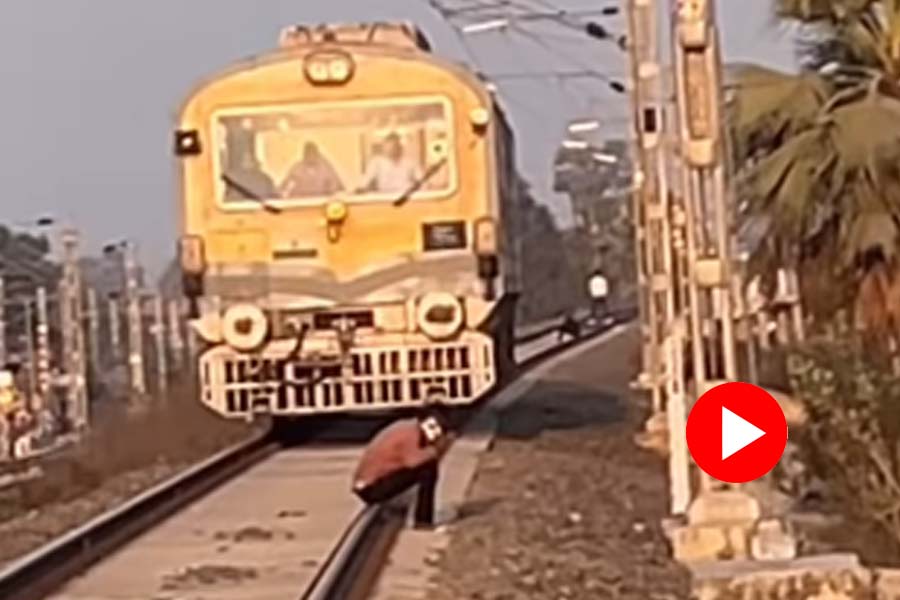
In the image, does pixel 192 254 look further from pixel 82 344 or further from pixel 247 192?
pixel 82 344

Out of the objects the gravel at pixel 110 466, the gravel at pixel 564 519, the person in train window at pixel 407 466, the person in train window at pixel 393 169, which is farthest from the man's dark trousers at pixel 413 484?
the person in train window at pixel 393 169

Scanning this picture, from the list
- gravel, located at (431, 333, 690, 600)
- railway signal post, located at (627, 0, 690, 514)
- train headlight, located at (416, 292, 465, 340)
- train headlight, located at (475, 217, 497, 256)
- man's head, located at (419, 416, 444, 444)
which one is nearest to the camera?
gravel, located at (431, 333, 690, 600)

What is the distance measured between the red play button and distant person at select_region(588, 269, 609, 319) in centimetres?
7587

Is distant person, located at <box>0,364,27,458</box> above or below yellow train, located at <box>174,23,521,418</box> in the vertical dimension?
below

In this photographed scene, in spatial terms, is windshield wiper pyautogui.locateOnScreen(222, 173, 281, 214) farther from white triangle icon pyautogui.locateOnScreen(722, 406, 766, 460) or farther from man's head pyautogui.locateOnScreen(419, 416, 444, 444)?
white triangle icon pyautogui.locateOnScreen(722, 406, 766, 460)

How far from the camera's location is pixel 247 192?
26.3 metres

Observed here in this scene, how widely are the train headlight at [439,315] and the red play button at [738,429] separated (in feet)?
49.3

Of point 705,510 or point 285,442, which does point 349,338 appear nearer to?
point 285,442

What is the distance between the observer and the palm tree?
2308 cm

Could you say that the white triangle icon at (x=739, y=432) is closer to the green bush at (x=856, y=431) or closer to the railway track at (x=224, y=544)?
the railway track at (x=224, y=544)

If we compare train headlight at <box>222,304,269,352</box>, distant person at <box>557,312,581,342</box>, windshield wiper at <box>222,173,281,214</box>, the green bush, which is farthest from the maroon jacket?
distant person at <box>557,312,581,342</box>

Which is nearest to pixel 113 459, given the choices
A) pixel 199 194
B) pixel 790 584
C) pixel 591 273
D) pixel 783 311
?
pixel 199 194

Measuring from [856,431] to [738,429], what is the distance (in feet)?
21.7

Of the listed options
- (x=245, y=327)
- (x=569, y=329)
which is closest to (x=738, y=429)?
(x=245, y=327)
